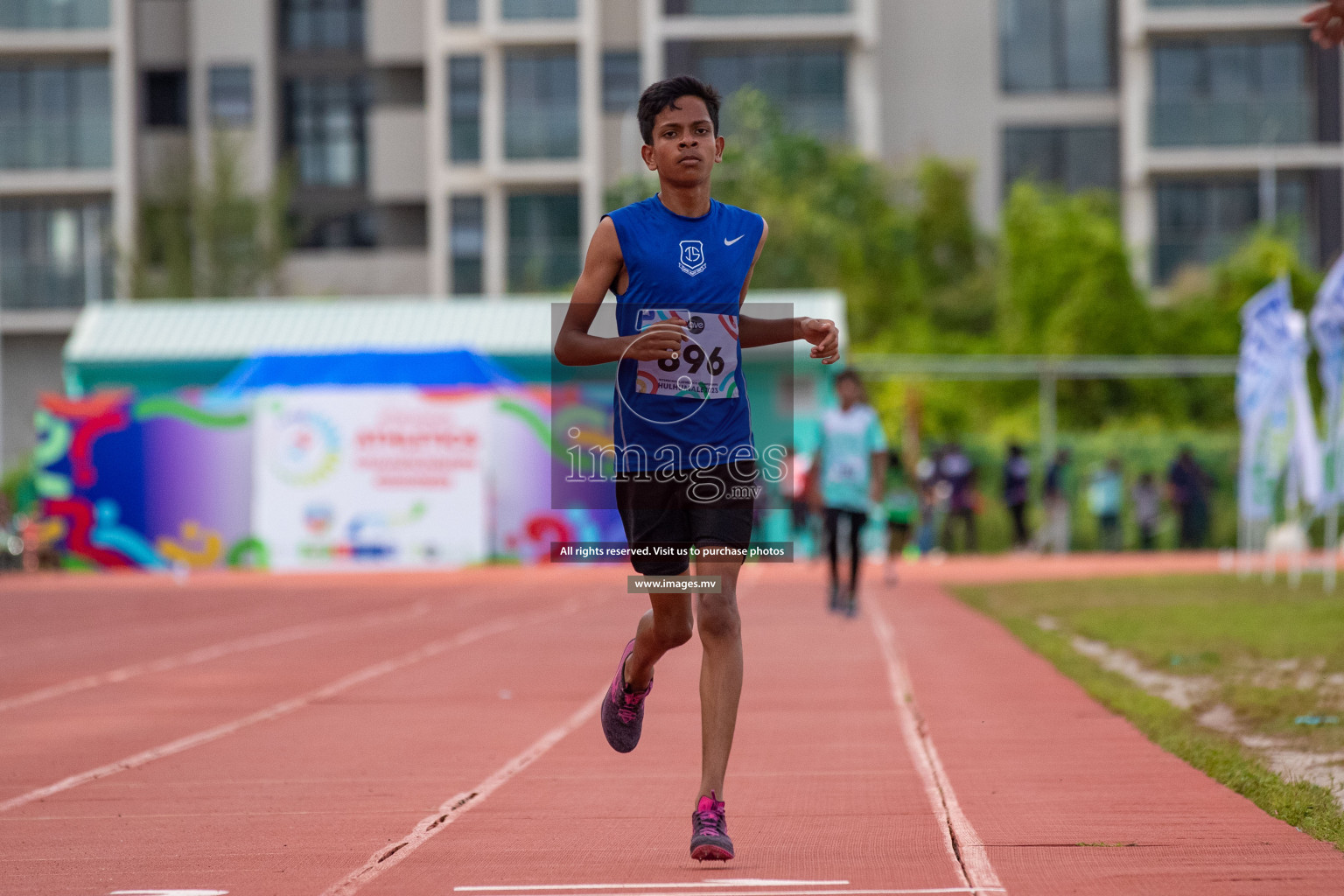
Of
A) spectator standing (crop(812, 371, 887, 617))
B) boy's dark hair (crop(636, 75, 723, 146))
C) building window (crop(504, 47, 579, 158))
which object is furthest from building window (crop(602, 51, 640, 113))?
boy's dark hair (crop(636, 75, 723, 146))

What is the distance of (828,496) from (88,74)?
34.7 m

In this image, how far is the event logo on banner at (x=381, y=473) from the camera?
88.3 feet

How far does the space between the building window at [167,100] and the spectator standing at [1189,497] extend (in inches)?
1151

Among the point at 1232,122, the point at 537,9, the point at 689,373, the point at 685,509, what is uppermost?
the point at 537,9

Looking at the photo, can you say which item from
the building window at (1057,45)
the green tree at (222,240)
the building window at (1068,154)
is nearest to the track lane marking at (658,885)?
the green tree at (222,240)

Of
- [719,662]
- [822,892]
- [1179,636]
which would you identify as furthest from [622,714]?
[1179,636]

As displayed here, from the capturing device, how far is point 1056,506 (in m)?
28.1

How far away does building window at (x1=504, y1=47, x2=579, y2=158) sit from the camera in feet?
144

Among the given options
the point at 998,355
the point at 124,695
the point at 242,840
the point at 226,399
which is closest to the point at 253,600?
the point at 226,399

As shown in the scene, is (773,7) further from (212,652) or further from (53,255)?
(212,652)

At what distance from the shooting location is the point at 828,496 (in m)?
14.9

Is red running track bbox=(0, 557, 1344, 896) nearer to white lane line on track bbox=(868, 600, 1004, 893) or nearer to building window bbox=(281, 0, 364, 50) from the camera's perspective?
white lane line on track bbox=(868, 600, 1004, 893)

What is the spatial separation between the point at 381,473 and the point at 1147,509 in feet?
39.4

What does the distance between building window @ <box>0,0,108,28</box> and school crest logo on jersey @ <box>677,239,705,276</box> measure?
4234 cm
